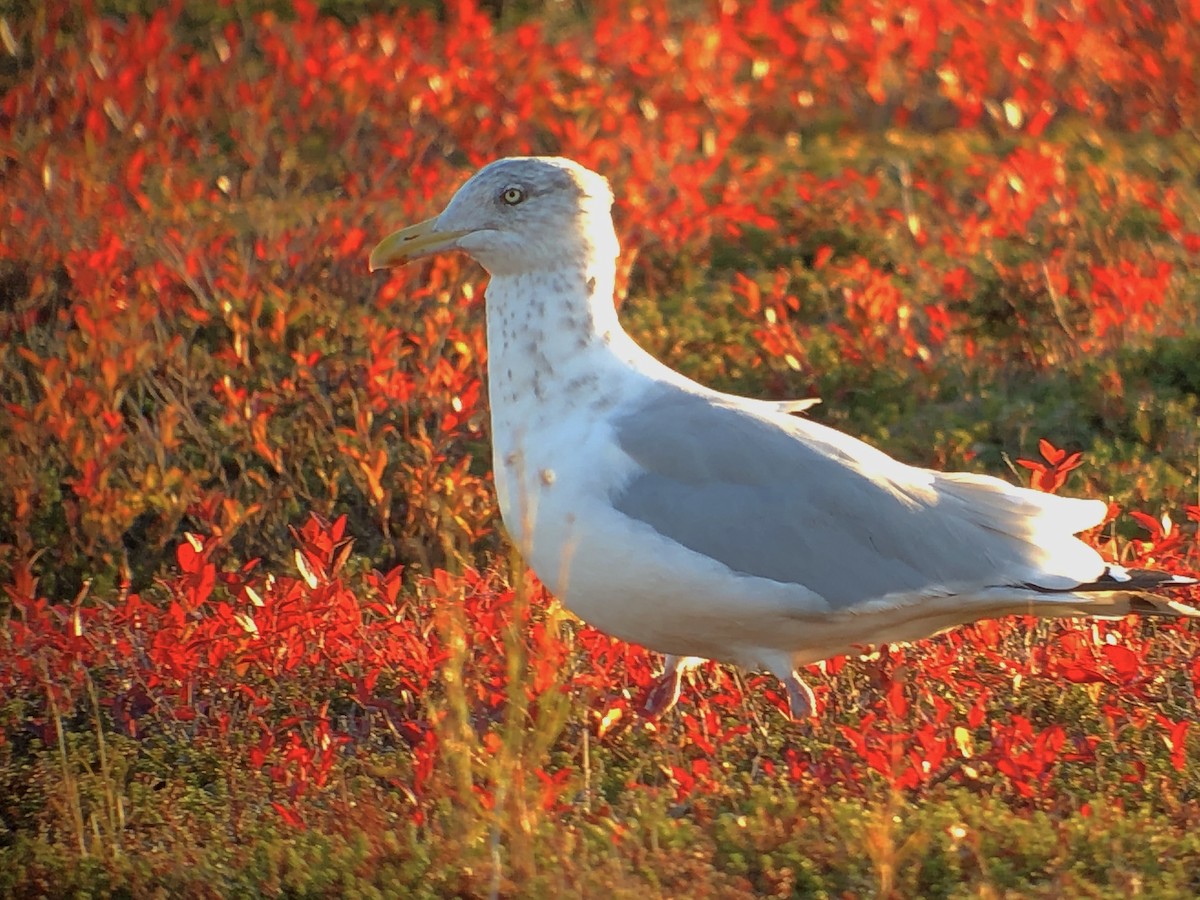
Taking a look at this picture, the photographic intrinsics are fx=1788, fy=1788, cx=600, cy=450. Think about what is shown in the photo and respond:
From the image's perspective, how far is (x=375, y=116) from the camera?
31.9 feet

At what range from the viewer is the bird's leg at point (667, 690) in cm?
490

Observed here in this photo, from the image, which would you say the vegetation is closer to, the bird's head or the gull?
the gull

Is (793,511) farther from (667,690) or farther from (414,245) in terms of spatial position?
(414,245)

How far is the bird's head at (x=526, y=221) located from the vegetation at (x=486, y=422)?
0.93 m

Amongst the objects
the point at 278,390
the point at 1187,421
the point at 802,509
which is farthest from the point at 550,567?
the point at 1187,421

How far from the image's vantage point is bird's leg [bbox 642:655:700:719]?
16.1ft

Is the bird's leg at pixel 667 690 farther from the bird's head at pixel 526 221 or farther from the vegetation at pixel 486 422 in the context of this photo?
the bird's head at pixel 526 221

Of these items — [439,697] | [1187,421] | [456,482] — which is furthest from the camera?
[1187,421]

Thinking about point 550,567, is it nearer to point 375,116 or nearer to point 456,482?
point 456,482

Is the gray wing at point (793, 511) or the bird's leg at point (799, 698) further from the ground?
the gray wing at point (793, 511)

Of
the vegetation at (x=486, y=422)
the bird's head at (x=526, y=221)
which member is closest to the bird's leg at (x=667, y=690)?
the vegetation at (x=486, y=422)

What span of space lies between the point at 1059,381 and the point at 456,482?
2646 mm

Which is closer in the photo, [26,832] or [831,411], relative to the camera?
[26,832]

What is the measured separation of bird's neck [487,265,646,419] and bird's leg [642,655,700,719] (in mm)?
830
